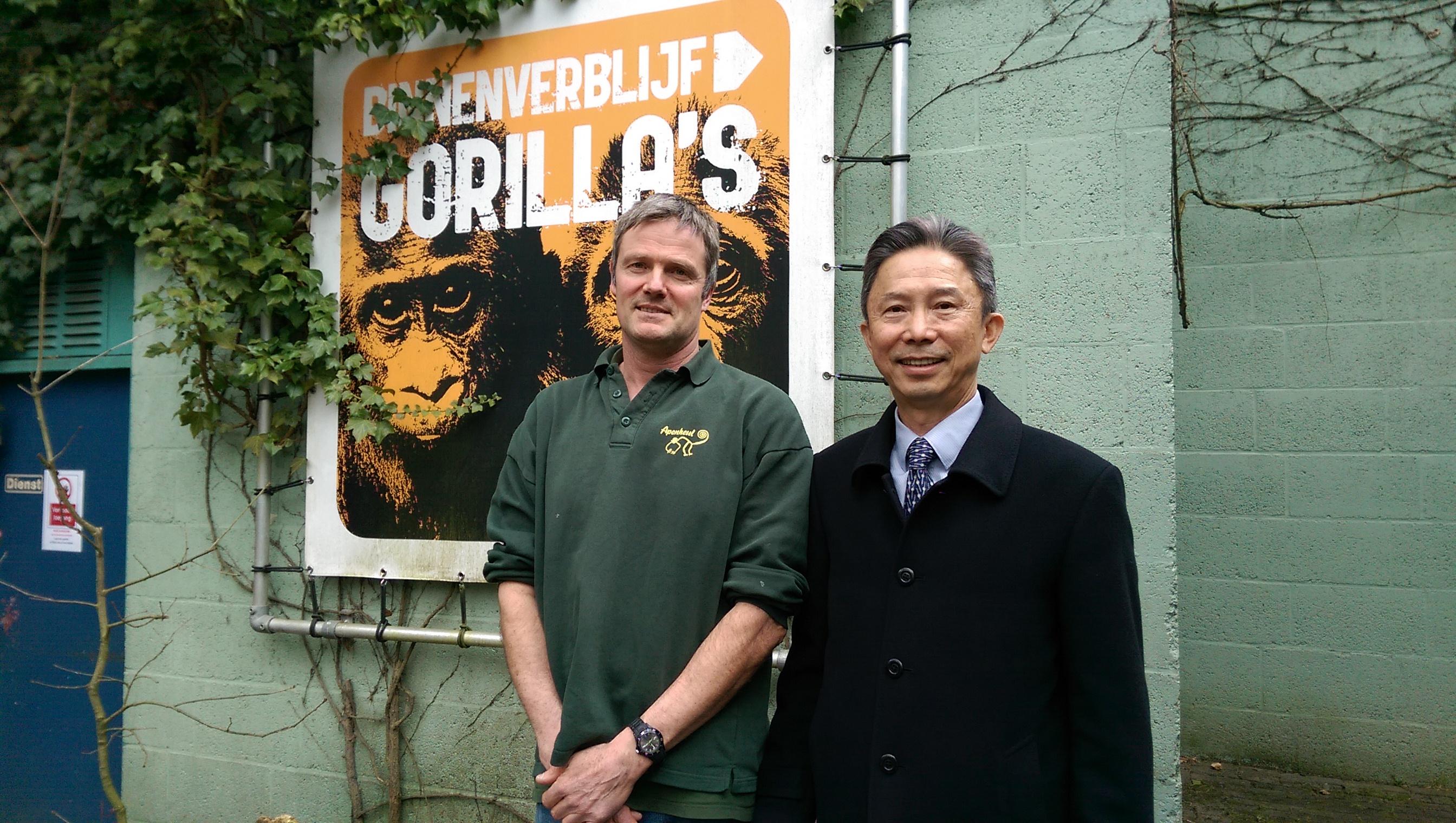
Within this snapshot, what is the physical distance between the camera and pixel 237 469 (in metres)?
3.50

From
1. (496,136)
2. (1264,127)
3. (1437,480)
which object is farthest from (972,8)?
(1437,480)

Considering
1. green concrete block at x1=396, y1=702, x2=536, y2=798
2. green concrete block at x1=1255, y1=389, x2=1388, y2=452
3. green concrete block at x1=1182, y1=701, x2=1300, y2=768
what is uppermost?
green concrete block at x1=1255, y1=389, x2=1388, y2=452

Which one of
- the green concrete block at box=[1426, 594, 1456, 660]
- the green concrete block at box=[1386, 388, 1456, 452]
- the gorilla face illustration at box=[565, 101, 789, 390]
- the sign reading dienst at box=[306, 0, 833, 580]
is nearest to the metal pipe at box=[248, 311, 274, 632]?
the sign reading dienst at box=[306, 0, 833, 580]

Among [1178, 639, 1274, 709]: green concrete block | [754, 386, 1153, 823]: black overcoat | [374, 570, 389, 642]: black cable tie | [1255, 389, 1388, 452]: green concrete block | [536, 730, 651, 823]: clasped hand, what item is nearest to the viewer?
[754, 386, 1153, 823]: black overcoat

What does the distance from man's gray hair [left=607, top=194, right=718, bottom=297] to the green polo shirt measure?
0.22m

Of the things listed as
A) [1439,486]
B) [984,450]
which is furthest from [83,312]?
[1439,486]

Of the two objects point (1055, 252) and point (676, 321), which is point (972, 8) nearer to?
point (1055, 252)

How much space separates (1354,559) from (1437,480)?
43 centimetres

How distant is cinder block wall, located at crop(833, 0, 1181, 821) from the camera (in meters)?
2.54

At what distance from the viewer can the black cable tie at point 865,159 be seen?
8.99 feet

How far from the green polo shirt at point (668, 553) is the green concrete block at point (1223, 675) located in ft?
9.96

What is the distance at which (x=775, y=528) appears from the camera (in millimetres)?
1745

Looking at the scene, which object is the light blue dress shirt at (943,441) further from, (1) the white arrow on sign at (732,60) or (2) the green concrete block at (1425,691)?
(2) the green concrete block at (1425,691)

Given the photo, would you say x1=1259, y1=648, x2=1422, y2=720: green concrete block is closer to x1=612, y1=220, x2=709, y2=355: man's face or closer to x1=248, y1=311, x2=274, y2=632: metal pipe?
x1=612, y1=220, x2=709, y2=355: man's face
